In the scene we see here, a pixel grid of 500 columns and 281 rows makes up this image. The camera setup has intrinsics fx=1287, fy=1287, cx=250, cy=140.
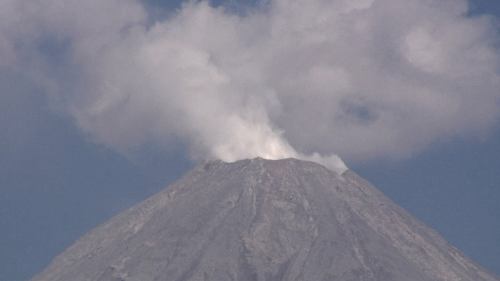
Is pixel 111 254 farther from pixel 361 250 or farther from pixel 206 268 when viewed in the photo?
pixel 361 250

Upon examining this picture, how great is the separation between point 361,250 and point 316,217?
12801 millimetres

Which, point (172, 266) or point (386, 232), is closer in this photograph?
point (172, 266)

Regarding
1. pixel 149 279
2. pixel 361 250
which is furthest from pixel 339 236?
pixel 149 279

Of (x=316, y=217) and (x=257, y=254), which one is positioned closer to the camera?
(x=257, y=254)

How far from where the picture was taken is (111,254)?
19312 cm

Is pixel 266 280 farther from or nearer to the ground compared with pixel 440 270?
nearer to the ground

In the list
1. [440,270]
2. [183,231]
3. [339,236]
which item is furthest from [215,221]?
[440,270]

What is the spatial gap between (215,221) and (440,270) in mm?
34877

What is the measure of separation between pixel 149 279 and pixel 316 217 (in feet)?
101

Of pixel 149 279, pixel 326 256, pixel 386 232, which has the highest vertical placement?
pixel 386 232

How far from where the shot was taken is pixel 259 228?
192125 mm

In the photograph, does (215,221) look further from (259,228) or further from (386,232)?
(386,232)

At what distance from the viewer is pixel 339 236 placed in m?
192

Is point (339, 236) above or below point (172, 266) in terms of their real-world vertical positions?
→ above
